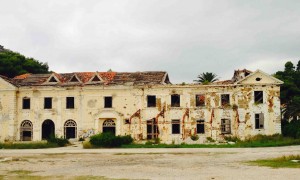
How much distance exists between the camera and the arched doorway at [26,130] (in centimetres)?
Answer: 3997

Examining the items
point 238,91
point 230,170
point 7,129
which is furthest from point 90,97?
point 230,170

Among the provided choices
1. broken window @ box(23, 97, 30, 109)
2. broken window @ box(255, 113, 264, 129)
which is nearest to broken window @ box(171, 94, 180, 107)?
broken window @ box(255, 113, 264, 129)

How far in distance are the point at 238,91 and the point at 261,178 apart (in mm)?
24583

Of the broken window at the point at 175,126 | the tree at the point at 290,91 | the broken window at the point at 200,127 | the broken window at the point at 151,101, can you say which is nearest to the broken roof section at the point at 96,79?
the broken window at the point at 151,101

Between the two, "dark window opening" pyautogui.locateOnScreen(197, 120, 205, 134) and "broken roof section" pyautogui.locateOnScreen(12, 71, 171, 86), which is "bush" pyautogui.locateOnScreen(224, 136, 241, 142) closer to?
"dark window opening" pyautogui.locateOnScreen(197, 120, 205, 134)

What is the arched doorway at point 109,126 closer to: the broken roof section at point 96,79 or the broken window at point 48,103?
the broken roof section at point 96,79

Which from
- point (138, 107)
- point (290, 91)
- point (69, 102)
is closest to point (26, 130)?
point (69, 102)

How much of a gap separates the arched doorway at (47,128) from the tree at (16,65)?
1641 cm

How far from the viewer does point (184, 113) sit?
38062mm

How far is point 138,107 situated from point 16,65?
2414cm

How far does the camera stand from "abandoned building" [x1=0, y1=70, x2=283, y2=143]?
37.3 metres

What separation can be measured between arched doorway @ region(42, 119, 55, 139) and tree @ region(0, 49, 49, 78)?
53.8ft

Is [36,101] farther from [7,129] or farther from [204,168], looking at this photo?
[204,168]

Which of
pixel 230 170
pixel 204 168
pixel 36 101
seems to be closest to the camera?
pixel 230 170
